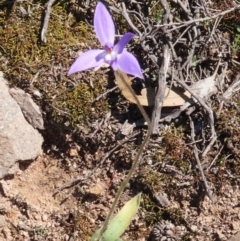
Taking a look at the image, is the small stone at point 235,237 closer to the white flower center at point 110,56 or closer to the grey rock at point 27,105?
the grey rock at point 27,105

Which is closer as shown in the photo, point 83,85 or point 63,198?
point 83,85

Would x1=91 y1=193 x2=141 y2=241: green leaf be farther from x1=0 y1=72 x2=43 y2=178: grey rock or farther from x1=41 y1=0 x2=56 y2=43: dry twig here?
x1=41 y1=0 x2=56 y2=43: dry twig

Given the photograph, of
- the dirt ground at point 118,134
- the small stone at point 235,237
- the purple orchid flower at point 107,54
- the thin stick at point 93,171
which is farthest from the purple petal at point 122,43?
the small stone at point 235,237

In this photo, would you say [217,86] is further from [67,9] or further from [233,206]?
[67,9]

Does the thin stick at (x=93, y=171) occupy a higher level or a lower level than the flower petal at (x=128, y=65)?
lower

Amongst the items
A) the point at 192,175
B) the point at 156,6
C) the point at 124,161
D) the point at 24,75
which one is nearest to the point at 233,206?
the point at 192,175

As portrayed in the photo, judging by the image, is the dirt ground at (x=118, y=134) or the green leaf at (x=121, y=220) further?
the dirt ground at (x=118, y=134)
